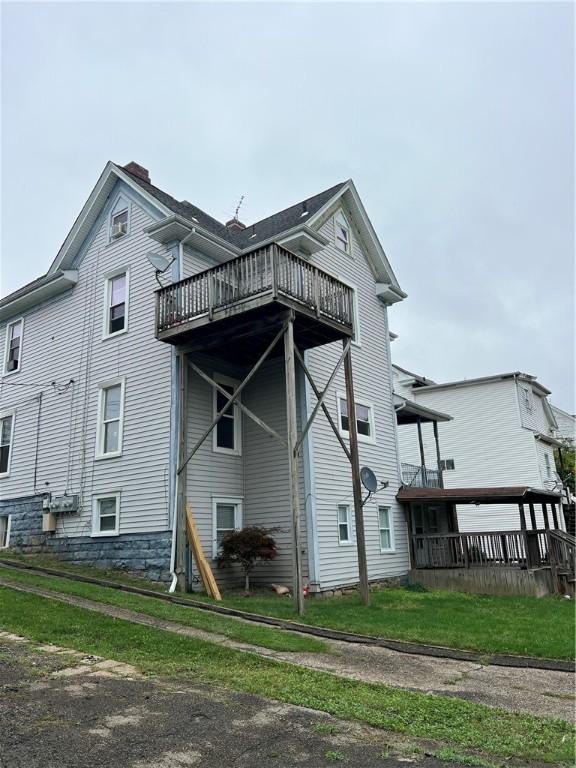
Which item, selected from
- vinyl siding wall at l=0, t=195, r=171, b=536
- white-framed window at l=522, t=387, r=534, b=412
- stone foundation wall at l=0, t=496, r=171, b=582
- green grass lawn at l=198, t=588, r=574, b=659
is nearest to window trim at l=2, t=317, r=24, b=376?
vinyl siding wall at l=0, t=195, r=171, b=536

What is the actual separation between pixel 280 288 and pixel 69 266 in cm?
908

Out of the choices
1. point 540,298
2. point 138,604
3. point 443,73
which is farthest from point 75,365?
point 540,298

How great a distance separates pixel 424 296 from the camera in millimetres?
61031

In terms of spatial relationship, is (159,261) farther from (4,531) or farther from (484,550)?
(484,550)

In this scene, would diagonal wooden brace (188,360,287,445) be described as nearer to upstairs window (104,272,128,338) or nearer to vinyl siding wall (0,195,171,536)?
vinyl siding wall (0,195,171,536)

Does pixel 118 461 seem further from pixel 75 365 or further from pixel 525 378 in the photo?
pixel 525 378

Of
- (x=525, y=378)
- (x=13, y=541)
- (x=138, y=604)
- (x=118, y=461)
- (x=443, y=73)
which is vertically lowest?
(x=138, y=604)

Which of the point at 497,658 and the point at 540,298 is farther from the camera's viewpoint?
the point at 540,298

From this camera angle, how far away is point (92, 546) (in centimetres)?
1432

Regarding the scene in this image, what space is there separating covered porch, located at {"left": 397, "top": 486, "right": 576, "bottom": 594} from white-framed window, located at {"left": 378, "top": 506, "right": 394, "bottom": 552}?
2.71ft

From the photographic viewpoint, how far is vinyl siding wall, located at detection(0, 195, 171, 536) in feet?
45.4

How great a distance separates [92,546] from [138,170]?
11.7m

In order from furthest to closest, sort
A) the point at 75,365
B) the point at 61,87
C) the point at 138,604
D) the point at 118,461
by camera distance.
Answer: the point at 75,365, the point at 118,461, the point at 61,87, the point at 138,604

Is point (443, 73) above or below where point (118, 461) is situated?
above
